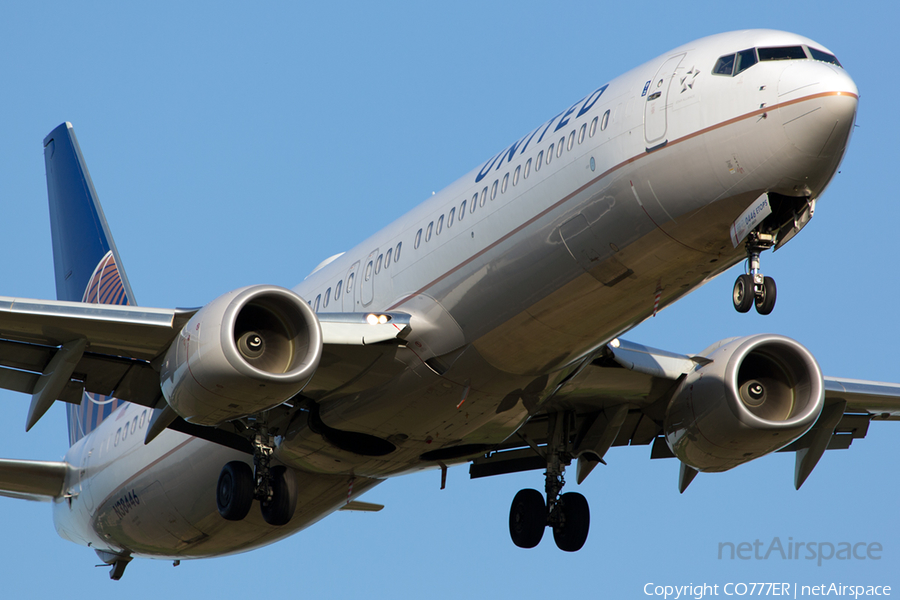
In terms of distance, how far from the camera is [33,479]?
26.0 meters

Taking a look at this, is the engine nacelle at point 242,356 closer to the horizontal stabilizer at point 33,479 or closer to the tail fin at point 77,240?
the horizontal stabilizer at point 33,479

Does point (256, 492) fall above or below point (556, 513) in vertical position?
below

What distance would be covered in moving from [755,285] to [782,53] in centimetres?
303

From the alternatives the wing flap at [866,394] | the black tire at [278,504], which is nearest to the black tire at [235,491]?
the black tire at [278,504]

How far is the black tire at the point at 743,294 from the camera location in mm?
15016

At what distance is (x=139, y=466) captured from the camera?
925 inches

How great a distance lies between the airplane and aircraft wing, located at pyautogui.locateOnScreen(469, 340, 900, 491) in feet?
0.18

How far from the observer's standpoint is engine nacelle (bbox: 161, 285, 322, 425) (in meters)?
16.3

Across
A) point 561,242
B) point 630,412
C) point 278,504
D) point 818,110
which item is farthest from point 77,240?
point 818,110

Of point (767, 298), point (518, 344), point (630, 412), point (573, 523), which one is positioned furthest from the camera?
point (630, 412)

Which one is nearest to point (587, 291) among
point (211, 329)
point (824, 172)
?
point (824, 172)

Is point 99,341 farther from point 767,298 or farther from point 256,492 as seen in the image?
point 767,298

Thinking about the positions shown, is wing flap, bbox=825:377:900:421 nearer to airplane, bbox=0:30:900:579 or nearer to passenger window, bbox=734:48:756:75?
airplane, bbox=0:30:900:579

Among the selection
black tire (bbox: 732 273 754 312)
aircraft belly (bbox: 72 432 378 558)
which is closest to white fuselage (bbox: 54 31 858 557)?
aircraft belly (bbox: 72 432 378 558)
